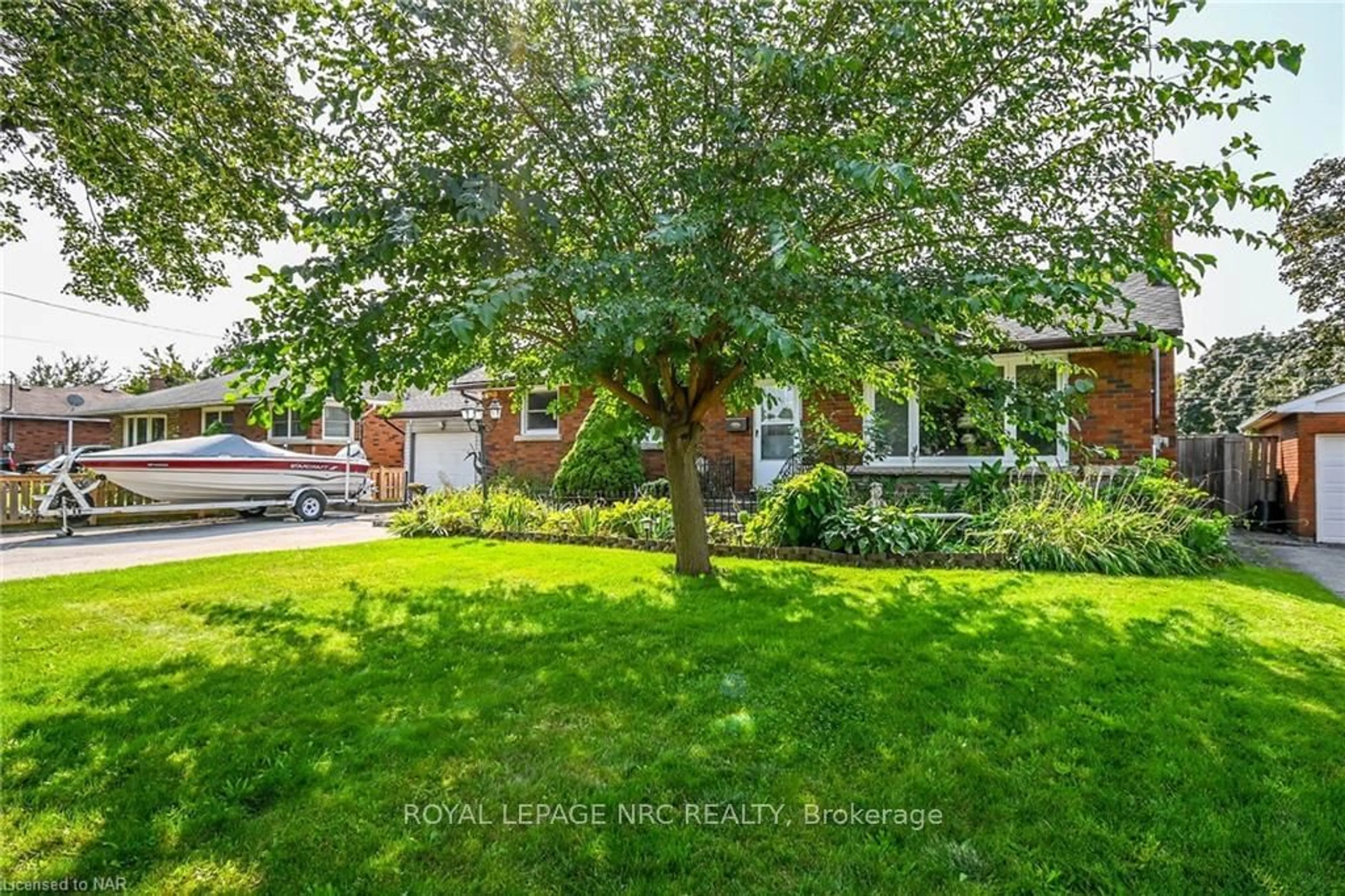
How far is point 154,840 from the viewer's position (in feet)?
7.51

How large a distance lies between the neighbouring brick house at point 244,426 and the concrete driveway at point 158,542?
21.9ft

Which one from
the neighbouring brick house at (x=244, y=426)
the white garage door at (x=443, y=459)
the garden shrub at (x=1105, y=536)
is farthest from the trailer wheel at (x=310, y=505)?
the garden shrub at (x=1105, y=536)

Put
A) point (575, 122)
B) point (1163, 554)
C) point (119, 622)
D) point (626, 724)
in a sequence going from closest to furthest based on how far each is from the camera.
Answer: point (626, 724)
point (575, 122)
point (119, 622)
point (1163, 554)

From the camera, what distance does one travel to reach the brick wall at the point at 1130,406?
9.99 m

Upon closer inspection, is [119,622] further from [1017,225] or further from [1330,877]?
[1017,225]

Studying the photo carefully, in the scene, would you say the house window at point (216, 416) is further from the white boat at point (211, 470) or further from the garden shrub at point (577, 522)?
the garden shrub at point (577, 522)

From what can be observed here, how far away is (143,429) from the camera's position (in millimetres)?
24172

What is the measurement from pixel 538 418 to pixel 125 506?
8617 millimetres

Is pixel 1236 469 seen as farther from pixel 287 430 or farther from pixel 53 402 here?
pixel 53 402

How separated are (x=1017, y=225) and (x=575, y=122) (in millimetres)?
3208

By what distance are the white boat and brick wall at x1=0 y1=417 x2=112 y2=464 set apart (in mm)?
16807

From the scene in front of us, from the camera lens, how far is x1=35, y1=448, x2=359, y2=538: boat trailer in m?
12.2

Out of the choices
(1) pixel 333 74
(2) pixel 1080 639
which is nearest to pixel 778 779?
(2) pixel 1080 639

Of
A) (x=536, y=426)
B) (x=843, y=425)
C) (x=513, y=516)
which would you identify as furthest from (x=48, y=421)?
(x=843, y=425)
